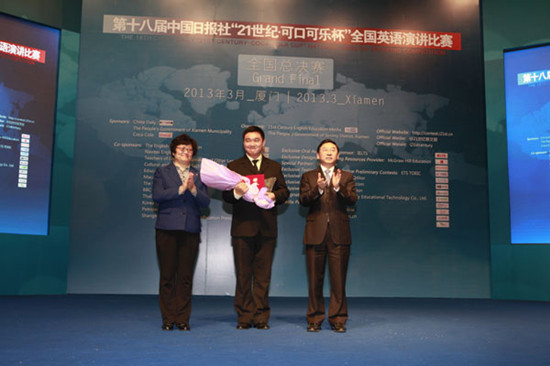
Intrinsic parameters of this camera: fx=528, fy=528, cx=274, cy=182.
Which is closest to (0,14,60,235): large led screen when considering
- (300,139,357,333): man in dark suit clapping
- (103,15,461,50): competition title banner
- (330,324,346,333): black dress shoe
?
(103,15,461,50): competition title banner

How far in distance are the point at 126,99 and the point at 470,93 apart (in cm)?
400

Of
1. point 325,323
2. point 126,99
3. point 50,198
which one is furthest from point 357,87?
point 50,198

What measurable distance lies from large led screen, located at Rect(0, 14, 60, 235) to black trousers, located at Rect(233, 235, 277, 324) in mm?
2906

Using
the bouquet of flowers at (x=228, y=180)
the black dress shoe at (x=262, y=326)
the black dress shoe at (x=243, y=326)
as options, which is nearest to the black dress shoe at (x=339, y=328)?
the black dress shoe at (x=262, y=326)

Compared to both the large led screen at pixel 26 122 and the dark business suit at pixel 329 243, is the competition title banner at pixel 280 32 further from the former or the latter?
the dark business suit at pixel 329 243

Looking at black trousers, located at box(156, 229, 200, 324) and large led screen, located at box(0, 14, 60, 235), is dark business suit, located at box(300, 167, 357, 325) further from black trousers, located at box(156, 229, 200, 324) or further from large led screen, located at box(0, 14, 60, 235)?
large led screen, located at box(0, 14, 60, 235)

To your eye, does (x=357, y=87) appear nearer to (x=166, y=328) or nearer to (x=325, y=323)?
(x=325, y=323)

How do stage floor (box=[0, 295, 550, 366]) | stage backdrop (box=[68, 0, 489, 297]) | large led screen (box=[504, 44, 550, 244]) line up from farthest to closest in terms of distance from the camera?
large led screen (box=[504, 44, 550, 244]) → stage backdrop (box=[68, 0, 489, 297]) → stage floor (box=[0, 295, 550, 366])

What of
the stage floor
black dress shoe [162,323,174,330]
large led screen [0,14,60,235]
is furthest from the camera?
large led screen [0,14,60,235]

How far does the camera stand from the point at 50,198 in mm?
5754

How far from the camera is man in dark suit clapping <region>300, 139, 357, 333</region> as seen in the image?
3.75 metres

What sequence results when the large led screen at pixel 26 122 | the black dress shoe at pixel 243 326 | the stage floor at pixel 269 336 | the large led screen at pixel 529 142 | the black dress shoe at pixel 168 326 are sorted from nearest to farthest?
the stage floor at pixel 269 336 < the black dress shoe at pixel 168 326 < the black dress shoe at pixel 243 326 < the large led screen at pixel 26 122 < the large led screen at pixel 529 142

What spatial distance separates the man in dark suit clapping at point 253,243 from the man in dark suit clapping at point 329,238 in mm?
279

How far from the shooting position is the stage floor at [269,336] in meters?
2.76
